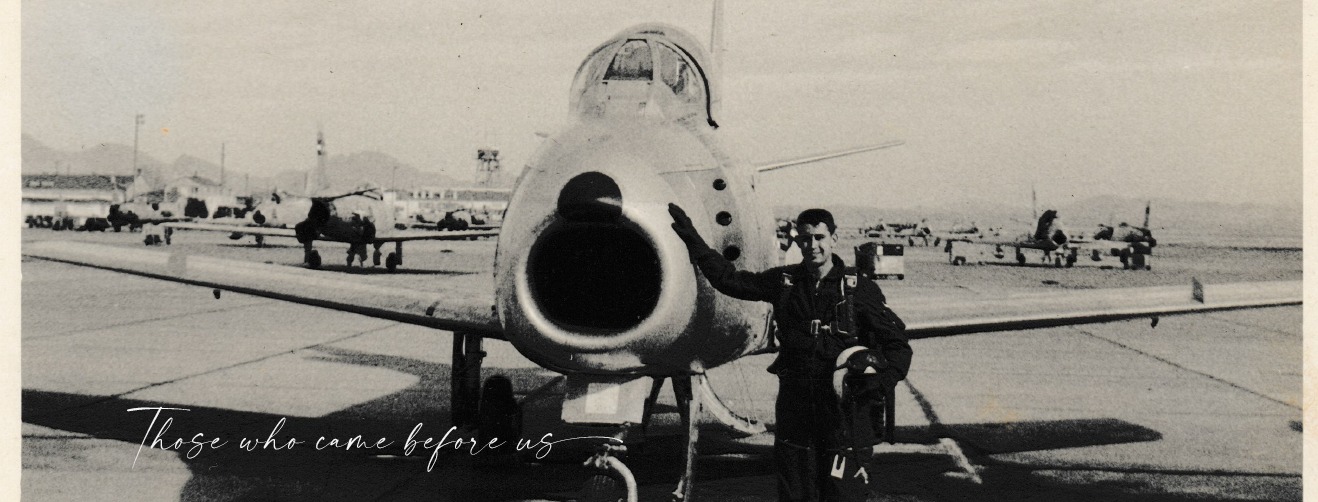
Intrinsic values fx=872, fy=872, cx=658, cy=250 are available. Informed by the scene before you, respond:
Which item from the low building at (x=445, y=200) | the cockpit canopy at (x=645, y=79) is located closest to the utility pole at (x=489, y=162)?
the cockpit canopy at (x=645, y=79)

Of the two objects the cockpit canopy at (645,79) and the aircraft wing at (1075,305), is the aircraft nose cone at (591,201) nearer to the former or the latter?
the cockpit canopy at (645,79)

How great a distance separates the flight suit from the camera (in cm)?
444

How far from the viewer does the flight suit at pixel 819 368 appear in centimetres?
444

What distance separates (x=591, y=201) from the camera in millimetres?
3904

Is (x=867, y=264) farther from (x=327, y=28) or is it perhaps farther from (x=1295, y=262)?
(x=327, y=28)

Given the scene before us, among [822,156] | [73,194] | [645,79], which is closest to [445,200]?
[73,194]

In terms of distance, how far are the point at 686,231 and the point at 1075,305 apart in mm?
4955

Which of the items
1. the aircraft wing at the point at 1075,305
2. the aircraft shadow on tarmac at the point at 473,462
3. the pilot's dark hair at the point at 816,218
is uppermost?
the pilot's dark hair at the point at 816,218


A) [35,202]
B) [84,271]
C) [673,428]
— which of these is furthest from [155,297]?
[35,202]

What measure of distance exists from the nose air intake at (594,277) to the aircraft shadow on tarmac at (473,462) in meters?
0.86

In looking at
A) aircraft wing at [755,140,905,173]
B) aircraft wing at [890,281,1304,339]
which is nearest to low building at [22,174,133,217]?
aircraft wing at [755,140,905,173]

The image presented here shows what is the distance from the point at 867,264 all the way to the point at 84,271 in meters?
27.9

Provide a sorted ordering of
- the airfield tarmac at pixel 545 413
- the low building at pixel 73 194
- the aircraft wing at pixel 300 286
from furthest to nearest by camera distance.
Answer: the low building at pixel 73 194
the aircraft wing at pixel 300 286
the airfield tarmac at pixel 545 413

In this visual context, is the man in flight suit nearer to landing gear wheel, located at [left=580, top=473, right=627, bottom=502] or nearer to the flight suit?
the flight suit
